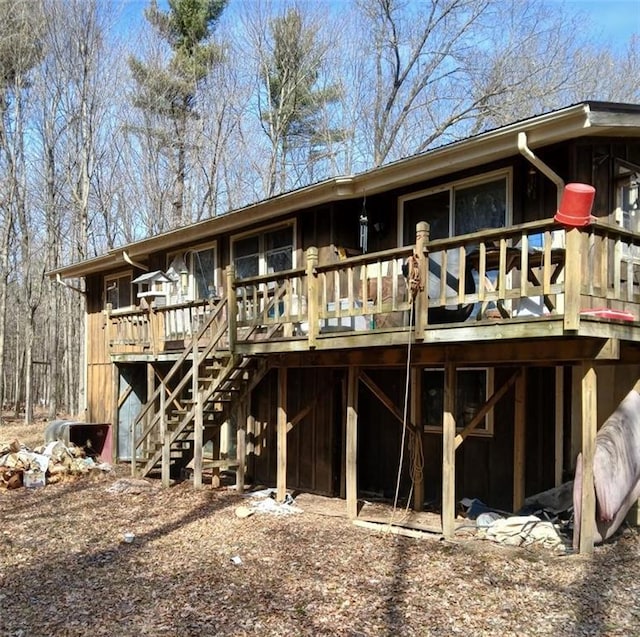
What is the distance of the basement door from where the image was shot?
13633mm

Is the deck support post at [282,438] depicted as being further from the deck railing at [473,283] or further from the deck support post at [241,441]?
the deck support post at [241,441]

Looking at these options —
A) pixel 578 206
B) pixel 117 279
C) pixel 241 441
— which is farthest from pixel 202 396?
pixel 117 279

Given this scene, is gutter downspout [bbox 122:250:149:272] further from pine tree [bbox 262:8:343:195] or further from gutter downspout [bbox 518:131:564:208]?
pine tree [bbox 262:8:343:195]

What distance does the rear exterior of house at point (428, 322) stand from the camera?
612cm

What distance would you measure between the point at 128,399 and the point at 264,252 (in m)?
5.14

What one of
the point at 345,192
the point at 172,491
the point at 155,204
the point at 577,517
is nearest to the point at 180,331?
the point at 172,491

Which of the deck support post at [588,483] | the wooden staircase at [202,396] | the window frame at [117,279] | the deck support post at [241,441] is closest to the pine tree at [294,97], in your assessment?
the window frame at [117,279]

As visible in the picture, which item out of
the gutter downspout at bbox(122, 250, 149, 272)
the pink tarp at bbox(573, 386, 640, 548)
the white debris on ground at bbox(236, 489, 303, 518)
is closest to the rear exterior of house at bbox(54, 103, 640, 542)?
the pink tarp at bbox(573, 386, 640, 548)

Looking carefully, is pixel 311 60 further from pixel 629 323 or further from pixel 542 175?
pixel 629 323

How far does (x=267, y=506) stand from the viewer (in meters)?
8.62

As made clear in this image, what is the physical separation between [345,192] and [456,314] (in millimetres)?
2901

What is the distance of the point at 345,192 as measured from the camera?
8898 mm

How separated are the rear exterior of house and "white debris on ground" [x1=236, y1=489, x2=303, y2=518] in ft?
1.10

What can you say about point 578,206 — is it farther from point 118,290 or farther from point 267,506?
point 118,290
